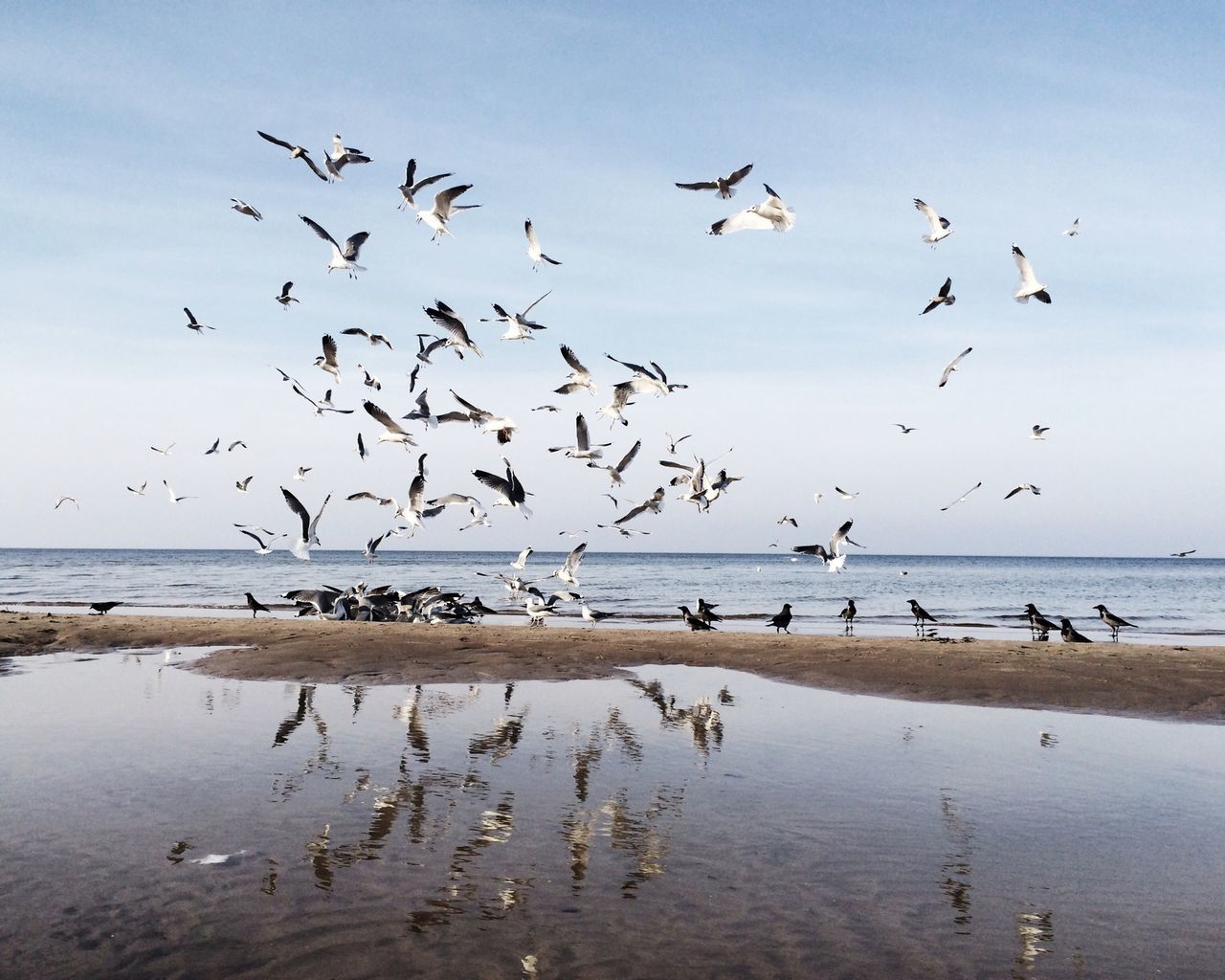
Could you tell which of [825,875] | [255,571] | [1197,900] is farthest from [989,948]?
[255,571]

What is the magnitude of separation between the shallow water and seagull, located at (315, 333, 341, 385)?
19.6 feet

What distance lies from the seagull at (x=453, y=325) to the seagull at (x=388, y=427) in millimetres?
1726

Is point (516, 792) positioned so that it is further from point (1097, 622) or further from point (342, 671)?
point (1097, 622)

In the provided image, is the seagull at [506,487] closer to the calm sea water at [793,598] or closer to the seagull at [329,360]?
the seagull at [329,360]

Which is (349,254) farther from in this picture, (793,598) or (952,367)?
(793,598)

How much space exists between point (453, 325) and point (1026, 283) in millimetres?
8630

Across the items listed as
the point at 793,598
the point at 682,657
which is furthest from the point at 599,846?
the point at 793,598

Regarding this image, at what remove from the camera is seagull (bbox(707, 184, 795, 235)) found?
13.1m

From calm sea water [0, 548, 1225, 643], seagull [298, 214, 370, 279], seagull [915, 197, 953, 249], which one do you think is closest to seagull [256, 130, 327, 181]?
seagull [298, 214, 370, 279]

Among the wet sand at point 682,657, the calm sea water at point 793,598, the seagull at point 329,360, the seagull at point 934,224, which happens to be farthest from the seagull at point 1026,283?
the calm sea water at point 793,598

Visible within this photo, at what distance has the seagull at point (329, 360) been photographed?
16016 millimetres

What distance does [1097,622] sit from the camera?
36812 millimetres

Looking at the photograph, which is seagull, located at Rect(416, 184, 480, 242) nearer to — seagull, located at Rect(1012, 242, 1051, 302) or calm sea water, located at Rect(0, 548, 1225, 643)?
seagull, located at Rect(1012, 242, 1051, 302)

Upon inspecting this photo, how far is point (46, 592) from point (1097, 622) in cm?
4877
